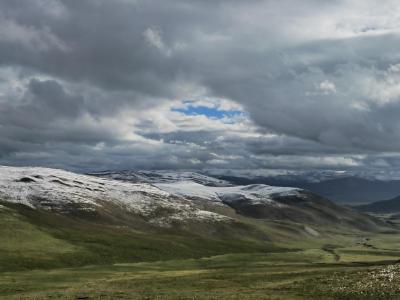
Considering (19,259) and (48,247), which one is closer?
(19,259)

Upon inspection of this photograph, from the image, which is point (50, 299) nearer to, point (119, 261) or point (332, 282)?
point (332, 282)

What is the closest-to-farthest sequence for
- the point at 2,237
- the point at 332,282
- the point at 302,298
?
1. the point at 302,298
2. the point at 332,282
3. the point at 2,237

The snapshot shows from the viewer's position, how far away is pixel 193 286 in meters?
72.2

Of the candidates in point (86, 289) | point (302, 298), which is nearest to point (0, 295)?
point (86, 289)

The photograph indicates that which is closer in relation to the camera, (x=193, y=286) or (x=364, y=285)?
(x=364, y=285)

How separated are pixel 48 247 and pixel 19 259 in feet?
102

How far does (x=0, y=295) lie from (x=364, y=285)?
1785 inches

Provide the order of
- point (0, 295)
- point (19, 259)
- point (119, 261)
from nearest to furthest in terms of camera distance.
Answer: point (0, 295), point (19, 259), point (119, 261)

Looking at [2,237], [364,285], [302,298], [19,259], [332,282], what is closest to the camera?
[302,298]

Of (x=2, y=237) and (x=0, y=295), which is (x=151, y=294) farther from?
(x=2, y=237)

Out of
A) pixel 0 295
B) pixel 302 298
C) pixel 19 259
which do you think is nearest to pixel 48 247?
pixel 19 259

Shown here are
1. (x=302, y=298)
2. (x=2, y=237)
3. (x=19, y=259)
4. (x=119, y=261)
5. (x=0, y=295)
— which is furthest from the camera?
(x=2, y=237)

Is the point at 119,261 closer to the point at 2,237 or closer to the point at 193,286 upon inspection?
the point at 2,237

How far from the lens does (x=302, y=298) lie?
5616 centimetres
